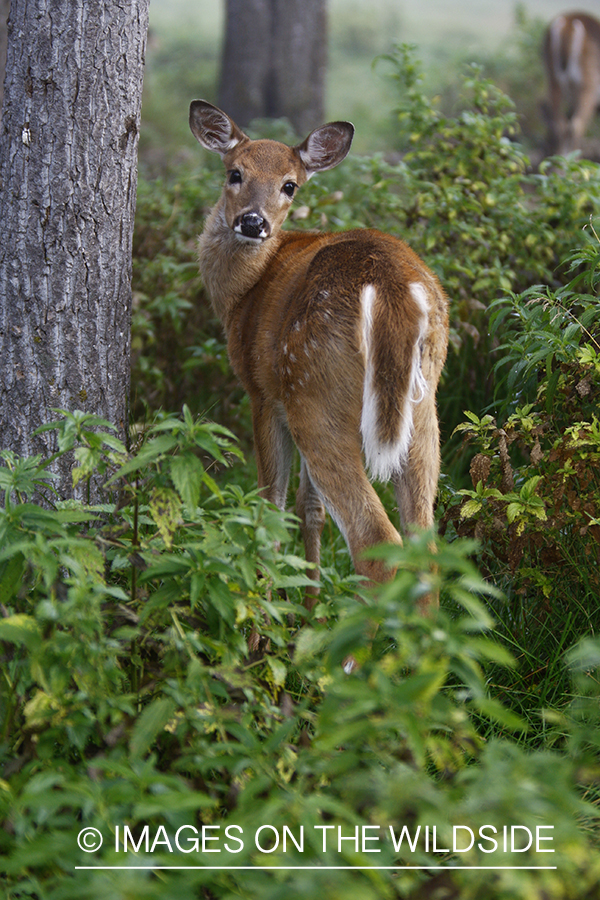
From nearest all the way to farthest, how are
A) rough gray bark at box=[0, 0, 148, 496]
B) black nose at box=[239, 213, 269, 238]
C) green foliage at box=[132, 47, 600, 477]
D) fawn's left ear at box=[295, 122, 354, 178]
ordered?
rough gray bark at box=[0, 0, 148, 496], black nose at box=[239, 213, 269, 238], fawn's left ear at box=[295, 122, 354, 178], green foliage at box=[132, 47, 600, 477]

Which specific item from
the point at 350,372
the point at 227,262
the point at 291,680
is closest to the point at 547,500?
the point at 350,372

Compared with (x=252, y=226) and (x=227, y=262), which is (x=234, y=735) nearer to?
(x=252, y=226)

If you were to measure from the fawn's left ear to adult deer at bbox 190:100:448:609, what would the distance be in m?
0.55

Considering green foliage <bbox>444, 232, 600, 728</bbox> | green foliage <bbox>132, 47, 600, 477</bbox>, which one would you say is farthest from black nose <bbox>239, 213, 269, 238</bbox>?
→ green foliage <bbox>444, 232, 600, 728</bbox>

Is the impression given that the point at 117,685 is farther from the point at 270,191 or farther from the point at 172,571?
the point at 270,191

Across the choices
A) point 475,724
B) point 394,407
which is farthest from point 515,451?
point 475,724

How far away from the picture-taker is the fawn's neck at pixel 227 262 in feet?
11.4

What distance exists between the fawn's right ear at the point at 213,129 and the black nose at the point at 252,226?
61 centimetres


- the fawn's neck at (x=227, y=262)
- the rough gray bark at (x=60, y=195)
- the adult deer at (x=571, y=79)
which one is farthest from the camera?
the adult deer at (x=571, y=79)

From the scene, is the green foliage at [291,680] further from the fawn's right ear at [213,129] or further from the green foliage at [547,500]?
the fawn's right ear at [213,129]

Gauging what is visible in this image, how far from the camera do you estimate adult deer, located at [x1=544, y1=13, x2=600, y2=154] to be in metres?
11.1

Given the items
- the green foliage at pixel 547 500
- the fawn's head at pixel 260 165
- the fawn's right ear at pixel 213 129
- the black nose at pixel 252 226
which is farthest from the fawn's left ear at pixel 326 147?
the green foliage at pixel 547 500

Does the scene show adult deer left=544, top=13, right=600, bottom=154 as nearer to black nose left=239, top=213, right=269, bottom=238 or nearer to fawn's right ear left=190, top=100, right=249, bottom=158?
fawn's right ear left=190, top=100, right=249, bottom=158

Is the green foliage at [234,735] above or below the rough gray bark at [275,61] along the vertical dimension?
below
